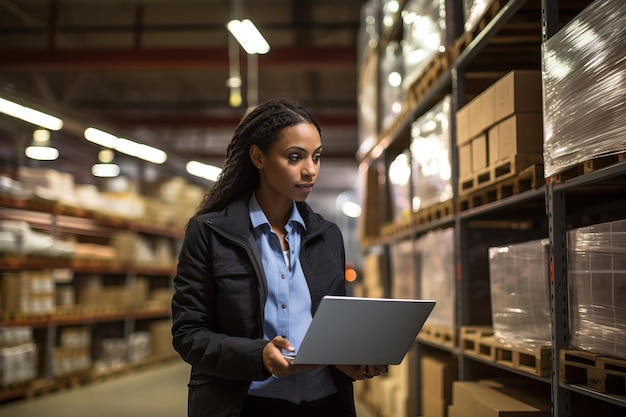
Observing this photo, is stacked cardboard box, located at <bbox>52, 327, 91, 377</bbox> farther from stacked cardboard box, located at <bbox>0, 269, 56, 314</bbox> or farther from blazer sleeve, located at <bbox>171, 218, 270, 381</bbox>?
blazer sleeve, located at <bbox>171, 218, 270, 381</bbox>

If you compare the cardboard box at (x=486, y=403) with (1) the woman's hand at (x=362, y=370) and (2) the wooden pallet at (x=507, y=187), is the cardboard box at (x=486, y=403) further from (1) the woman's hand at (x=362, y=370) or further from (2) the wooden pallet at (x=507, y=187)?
(1) the woman's hand at (x=362, y=370)

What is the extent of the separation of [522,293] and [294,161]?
1687 mm

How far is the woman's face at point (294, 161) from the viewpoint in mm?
2648

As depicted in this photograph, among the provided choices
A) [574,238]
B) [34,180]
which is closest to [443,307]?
[574,238]

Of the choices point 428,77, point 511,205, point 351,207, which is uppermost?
point 351,207

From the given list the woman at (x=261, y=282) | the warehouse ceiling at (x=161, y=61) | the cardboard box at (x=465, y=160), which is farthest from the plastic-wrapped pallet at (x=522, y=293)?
the warehouse ceiling at (x=161, y=61)

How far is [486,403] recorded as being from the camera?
3.69 m

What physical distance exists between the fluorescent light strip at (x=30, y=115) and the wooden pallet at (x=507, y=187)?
17.5 feet

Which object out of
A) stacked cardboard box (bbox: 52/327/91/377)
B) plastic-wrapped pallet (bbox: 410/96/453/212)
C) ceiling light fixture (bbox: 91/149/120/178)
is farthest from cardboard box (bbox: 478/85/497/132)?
ceiling light fixture (bbox: 91/149/120/178)

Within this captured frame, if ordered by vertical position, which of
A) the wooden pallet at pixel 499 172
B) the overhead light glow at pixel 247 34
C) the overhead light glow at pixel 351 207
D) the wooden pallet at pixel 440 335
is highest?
the overhead light glow at pixel 247 34

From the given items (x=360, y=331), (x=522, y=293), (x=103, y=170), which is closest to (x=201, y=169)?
(x=103, y=170)

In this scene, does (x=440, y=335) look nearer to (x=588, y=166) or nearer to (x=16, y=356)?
(x=588, y=166)

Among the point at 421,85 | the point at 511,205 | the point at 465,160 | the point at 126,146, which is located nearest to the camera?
the point at 511,205

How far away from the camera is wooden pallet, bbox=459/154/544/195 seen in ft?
12.3
